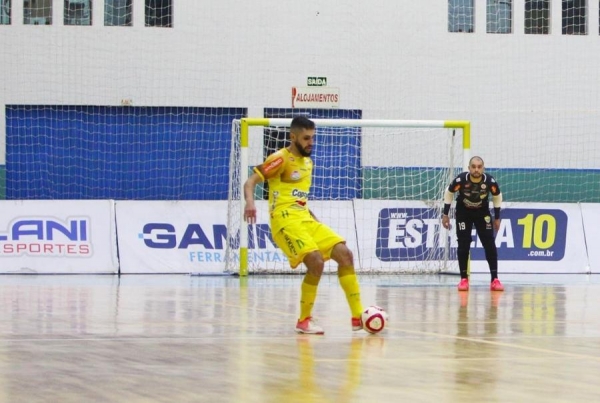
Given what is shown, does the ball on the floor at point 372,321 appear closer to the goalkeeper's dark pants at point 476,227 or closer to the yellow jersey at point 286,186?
the yellow jersey at point 286,186

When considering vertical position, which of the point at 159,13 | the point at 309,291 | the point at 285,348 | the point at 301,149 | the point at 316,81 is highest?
the point at 159,13

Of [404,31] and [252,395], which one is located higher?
[404,31]

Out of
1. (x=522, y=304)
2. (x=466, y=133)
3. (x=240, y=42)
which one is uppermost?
(x=240, y=42)

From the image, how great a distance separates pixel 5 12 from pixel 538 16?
15.5m

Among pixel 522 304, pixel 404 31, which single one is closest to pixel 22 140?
pixel 404 31

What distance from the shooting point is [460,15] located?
37.7 metres

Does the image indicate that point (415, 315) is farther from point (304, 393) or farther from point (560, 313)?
point (304, 393)

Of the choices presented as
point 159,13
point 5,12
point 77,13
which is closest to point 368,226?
point 159,13

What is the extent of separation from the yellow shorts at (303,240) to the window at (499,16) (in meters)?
27.4

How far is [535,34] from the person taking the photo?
37.7 meters

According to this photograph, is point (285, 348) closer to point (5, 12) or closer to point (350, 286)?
point (350, 286)

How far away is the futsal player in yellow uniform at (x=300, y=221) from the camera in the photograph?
439 inches

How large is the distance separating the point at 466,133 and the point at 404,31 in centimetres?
1410

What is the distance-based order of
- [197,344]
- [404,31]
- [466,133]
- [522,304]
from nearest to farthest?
[197,344] → [522,304] → [466,133] → [404,31]
